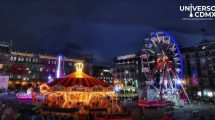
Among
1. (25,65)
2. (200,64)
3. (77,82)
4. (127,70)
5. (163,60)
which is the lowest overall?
(77,82)

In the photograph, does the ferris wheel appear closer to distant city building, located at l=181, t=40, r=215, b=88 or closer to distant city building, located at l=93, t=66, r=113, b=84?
distant city building, located at l=181, t=40, r=215, b=88

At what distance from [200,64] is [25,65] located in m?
75.4

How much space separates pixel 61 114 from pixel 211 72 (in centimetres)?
5637

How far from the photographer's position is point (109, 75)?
455 feet

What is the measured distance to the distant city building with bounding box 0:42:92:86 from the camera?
84625mm

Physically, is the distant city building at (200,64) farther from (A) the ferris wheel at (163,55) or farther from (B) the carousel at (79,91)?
(B) the carousel at (79,91)

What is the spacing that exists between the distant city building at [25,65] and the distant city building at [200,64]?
176 feet

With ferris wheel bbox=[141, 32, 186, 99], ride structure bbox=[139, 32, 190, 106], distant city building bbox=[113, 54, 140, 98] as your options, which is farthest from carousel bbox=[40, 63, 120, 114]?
distant city building bbox=[113, 54, 140, 98]

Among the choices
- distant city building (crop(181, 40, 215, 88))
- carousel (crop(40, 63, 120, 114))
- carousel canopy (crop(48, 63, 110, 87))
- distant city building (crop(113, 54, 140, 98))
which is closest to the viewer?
carousel (crop(40, 63, 120, 114))

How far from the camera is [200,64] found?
66125 millimetres

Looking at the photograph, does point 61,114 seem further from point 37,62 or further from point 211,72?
point 37,62

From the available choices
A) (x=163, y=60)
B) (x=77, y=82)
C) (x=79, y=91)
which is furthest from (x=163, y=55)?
(x=79, y=91)

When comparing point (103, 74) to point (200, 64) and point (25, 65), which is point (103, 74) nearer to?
point (25, 65)

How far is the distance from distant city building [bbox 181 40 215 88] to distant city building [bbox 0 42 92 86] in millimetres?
53699
